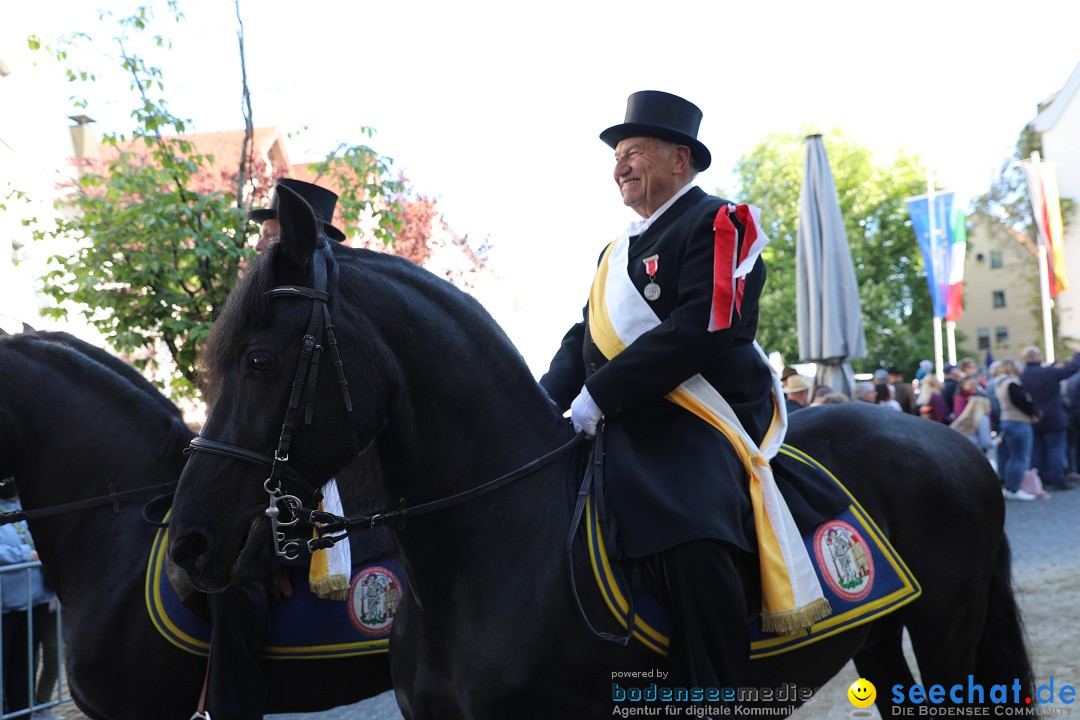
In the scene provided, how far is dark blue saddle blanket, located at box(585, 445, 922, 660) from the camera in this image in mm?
3379

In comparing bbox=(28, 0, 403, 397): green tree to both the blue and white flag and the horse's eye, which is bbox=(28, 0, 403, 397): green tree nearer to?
the horse's eye

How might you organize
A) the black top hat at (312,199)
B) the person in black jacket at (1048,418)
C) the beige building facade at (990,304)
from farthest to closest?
the beige building facade at (990,304)
the person in black jacket at (1048,418)
the black top hat at (312,199)

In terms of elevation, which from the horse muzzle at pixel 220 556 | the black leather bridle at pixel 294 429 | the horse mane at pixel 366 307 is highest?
the horse mane at pixel 366 307

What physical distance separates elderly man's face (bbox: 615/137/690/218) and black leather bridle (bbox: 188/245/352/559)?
4.38 feet

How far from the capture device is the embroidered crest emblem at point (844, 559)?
344cm

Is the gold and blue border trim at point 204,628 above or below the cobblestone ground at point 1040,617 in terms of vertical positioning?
above

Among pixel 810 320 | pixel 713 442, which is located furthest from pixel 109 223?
pixel 810 320

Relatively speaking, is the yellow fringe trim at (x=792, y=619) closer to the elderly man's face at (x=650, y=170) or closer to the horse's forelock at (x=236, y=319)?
the elderly man's face at (x=650, y=170)

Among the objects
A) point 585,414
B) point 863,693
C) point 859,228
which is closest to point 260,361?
point 585,414

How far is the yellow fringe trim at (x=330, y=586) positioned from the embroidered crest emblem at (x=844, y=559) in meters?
1.87

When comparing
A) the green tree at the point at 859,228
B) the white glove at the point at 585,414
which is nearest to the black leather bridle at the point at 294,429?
the white glove at the point at 585,414

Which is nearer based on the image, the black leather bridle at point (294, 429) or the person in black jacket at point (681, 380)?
the black leather bridle at point (294, 429)

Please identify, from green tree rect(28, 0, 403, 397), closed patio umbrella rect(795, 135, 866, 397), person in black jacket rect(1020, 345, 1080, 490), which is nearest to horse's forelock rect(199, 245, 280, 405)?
green tree rect(28, 0, 403, 397)

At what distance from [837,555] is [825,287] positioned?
897 centimetres
